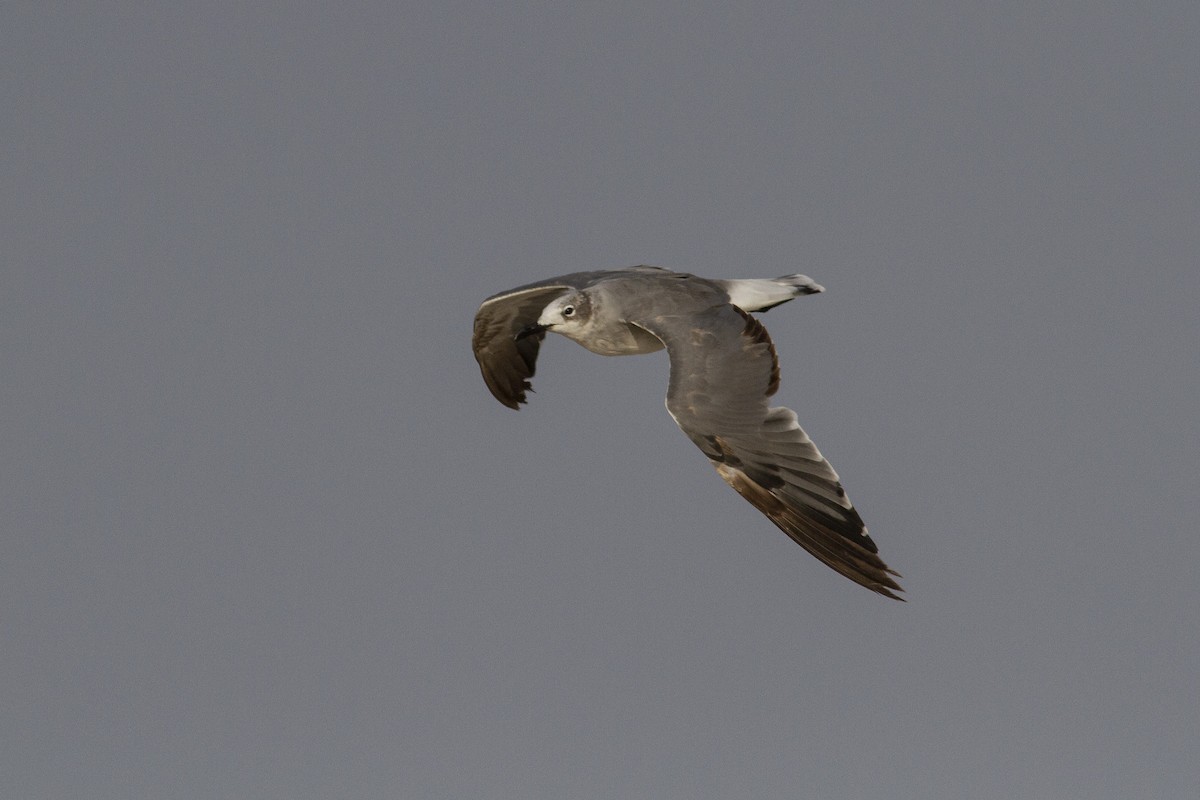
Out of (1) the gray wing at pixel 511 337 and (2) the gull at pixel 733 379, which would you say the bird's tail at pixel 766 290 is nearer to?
(2) the gull at pixel 733 379

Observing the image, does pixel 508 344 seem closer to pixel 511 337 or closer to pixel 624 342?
pixel 511 337

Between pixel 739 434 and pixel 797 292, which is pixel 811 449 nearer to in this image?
pixel 739 434

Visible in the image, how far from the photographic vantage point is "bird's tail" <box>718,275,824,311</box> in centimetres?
2095

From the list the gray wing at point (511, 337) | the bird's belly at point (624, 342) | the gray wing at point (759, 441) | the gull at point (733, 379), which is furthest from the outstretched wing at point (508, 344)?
the gray wing at point (759, 441)

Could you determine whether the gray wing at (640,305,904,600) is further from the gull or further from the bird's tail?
the bird's tail

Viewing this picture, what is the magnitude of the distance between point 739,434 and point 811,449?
2.73ft

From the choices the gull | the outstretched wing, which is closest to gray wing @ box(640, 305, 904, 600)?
the gull

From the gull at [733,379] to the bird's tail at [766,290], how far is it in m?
0.01

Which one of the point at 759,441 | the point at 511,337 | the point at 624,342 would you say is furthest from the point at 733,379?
the point at 511,337

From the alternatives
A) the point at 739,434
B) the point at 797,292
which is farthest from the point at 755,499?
the point at 797,292

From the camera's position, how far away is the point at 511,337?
80.2 ft

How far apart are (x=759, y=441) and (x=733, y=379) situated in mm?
805

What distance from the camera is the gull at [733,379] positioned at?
17.4 metres

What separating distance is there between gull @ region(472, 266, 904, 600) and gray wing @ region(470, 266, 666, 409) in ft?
3.23
